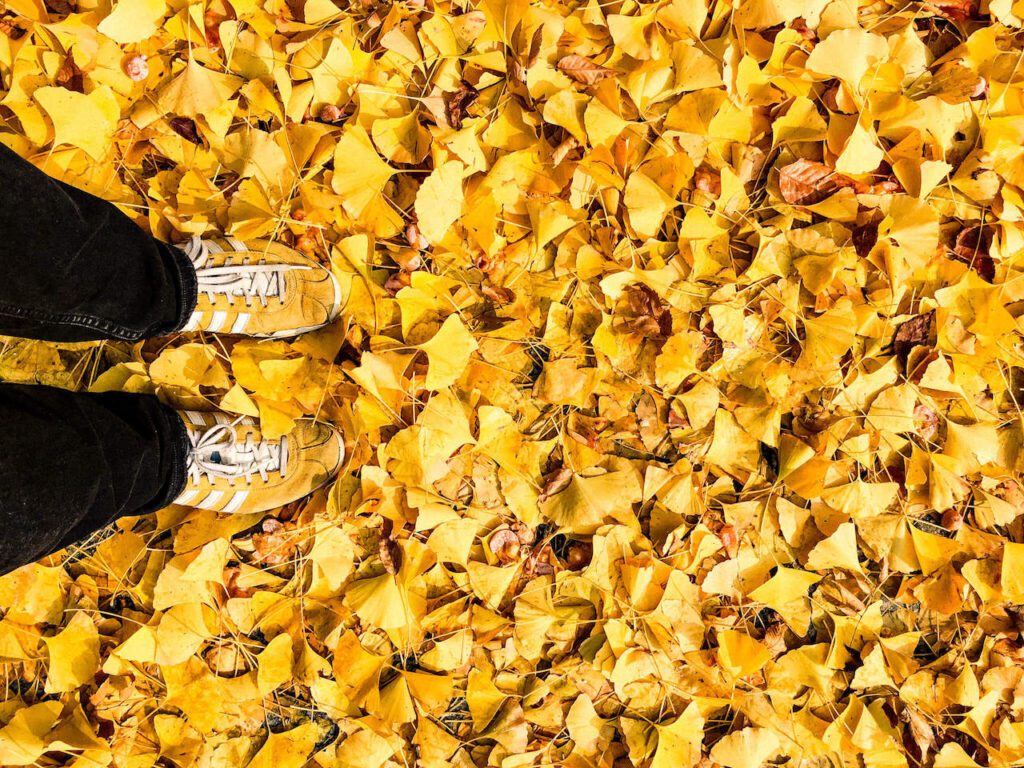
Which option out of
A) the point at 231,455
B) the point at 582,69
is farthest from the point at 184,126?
the point at 582,69

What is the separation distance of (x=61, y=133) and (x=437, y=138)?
62cm

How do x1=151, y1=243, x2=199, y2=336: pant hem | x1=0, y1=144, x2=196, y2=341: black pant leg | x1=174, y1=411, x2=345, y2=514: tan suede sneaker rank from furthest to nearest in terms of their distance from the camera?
x1=174, y1=411, x2=345, y2=514: tan suede sneaker → x1=151, y1=243, x2=199, y2=336: pant hem → x1=0, y1=144, x2=196, y2=341: black pant leg

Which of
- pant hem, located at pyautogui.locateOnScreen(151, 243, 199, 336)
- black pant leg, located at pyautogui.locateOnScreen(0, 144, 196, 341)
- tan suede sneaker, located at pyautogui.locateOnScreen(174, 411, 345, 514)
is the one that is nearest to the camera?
black pant leg, located at pyautogui.locateOnScreen(0, 144, 196, 341)

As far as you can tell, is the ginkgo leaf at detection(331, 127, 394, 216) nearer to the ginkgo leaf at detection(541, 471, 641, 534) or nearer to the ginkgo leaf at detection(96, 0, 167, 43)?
the ginkgo leaf at detection(96, 0, 167, 43)

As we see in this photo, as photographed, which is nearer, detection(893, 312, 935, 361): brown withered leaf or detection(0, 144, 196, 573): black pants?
detection(0, 144, 196, 573): black pants

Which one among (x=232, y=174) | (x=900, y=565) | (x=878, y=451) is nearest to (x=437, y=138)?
(x=232, y=174)

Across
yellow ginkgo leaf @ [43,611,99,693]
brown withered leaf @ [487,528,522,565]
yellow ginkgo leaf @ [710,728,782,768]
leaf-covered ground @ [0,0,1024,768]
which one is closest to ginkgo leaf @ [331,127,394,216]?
leaf-covered ground @ [0,0,1024,768]

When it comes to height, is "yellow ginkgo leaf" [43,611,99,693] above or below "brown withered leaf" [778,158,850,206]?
below

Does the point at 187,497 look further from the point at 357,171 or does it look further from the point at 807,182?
the point at 807,182

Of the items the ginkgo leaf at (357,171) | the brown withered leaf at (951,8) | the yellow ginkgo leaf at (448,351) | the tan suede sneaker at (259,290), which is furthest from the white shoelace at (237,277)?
the brown withered leaf at (951,8)

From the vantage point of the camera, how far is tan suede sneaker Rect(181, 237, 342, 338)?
1150 mm

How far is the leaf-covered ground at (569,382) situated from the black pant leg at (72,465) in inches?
5.8

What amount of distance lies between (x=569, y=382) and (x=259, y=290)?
1.78 ft

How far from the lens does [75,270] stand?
0.88 meters
